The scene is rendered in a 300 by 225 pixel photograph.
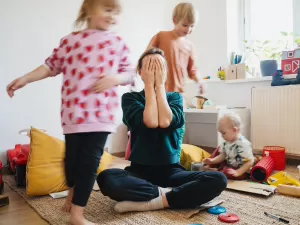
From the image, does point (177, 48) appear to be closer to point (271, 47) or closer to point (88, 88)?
point (88, 88)

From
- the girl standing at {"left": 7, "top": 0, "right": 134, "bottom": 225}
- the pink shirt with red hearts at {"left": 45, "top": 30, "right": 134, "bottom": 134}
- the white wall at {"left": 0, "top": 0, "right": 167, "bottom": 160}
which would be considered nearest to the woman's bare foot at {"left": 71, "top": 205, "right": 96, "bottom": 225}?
the girl standing at {"left": 7, "top": 0, "right": 134, "bottom": 225}

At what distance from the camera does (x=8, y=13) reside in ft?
6.89

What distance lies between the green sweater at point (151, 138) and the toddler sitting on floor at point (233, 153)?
53 centimetres

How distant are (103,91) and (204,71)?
2001 mm

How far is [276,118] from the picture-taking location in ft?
7.19

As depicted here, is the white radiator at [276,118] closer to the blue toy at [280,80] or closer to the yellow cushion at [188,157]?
the blue toy at [280,80]

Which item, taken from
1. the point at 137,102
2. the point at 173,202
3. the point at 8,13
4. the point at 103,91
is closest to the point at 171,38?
the point at 137,102

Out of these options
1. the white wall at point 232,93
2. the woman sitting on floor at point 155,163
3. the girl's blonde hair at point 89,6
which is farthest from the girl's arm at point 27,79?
the white wall at point 232,93

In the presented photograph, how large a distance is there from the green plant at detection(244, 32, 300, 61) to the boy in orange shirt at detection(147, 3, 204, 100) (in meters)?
1.08

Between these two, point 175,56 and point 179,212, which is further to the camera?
point 175,56

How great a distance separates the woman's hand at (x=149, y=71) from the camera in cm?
122

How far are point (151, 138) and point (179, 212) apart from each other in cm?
30

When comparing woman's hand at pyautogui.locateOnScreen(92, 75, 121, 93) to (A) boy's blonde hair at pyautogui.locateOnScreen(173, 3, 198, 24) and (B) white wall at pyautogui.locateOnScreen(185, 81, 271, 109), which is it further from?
(B) white wall at pyautogui.locateOnScreen(185, 81, 271, 109)

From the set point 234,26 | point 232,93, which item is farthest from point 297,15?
point 232,93
